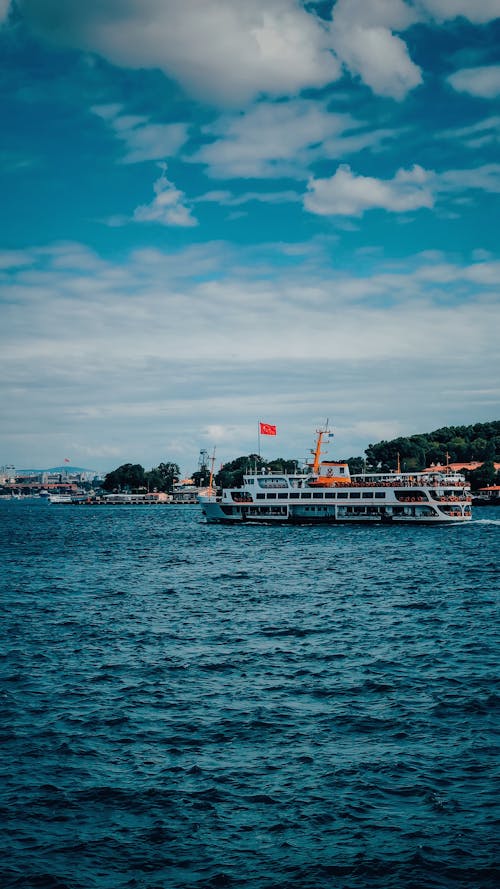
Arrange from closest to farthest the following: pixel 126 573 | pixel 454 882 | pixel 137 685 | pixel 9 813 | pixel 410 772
Answer: pixel 454 882, pixel 9 813, pixel 410 772, pixel 137 685, pixel 126 573

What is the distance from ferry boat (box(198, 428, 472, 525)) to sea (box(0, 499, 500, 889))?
77.6 meters

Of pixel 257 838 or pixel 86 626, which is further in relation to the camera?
pixel 86 626

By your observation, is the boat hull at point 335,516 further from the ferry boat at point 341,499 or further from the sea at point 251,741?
the sea at point 251,741

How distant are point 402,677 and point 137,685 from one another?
12.1 m

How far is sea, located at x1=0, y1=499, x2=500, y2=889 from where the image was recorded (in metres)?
19.0

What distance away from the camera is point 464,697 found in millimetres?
31281

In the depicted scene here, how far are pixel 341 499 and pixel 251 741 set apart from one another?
114111mm

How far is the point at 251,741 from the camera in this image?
1054 inches

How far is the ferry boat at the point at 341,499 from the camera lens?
135 m

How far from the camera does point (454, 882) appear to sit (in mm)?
17797

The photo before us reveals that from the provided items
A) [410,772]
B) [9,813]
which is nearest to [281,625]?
[410,772]

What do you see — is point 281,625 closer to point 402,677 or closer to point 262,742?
point 402,677

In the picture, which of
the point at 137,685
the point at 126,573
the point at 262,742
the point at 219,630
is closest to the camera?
the point at 262,742

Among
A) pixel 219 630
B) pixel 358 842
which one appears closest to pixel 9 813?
pixel 358 842
